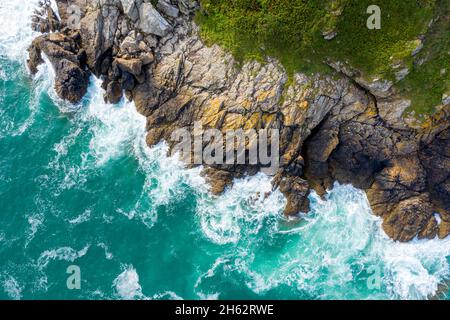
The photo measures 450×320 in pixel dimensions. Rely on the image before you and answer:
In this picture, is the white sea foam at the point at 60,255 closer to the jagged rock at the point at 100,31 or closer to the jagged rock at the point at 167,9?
the jagged rock at the point at 100,31

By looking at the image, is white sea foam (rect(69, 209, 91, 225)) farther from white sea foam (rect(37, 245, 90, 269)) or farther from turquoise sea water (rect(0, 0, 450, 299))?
white sea foam (rect(37, 245, 90, 269))

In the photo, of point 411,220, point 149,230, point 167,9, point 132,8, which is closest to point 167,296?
point 149,230

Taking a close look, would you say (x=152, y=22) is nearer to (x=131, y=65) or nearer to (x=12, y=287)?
(x=131, y=65)

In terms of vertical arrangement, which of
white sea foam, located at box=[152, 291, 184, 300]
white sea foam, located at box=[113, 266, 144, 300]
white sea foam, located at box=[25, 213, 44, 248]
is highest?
white sea foam, located at box=[25, 213, 44, 248]

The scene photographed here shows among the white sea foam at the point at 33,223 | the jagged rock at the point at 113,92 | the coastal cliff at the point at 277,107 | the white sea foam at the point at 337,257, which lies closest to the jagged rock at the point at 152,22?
the coastal cliff at the point at 277,107

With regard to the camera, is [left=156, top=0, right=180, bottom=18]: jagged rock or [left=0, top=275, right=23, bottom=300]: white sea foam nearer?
[left=0, top=275, right=23, bottom=300]: white sea foam

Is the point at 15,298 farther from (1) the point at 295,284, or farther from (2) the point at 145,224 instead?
(1) the point at 295,284

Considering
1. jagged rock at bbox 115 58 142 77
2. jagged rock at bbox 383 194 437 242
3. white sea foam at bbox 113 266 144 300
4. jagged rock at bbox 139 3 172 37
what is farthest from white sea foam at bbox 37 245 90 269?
jagged rock at bbox 383 194 437 242
